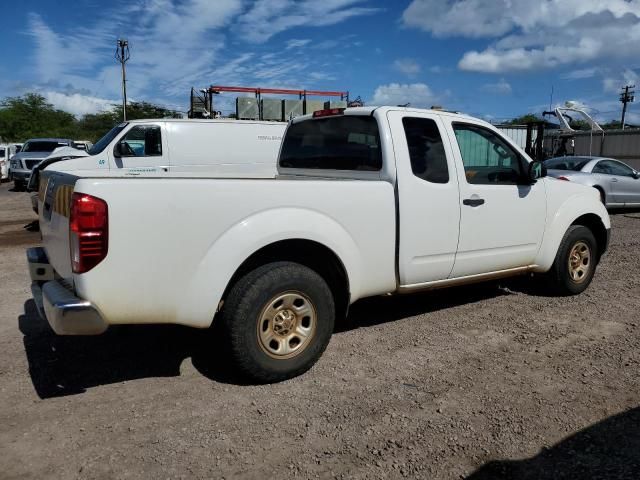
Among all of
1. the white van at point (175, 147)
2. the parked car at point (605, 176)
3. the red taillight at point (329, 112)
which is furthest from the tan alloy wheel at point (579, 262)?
the parked car at point (605, 176)

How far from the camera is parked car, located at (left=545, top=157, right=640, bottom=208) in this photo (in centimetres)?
1241

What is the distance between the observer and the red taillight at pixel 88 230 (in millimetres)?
2918

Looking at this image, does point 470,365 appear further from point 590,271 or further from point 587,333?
point 590,271

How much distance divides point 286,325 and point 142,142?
25.9ft

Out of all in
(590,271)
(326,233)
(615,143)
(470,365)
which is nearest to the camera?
(326,233)

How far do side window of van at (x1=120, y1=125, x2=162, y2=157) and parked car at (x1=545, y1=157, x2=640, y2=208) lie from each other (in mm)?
8503

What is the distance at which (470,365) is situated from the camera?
4008 millimetres

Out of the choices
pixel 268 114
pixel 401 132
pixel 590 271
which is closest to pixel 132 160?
pixel 401 132

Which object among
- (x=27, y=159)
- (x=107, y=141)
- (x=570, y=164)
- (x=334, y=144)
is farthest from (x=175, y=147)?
(x=27, y=159)

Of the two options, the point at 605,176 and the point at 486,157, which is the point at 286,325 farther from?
the point at 605,176

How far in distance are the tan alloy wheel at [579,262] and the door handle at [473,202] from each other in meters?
1.62

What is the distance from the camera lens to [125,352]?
167 inches

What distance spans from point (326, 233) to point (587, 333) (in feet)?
8.58

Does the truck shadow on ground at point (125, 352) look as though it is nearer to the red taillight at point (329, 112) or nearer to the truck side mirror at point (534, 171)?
the truck side mirror at point (534, 171)
